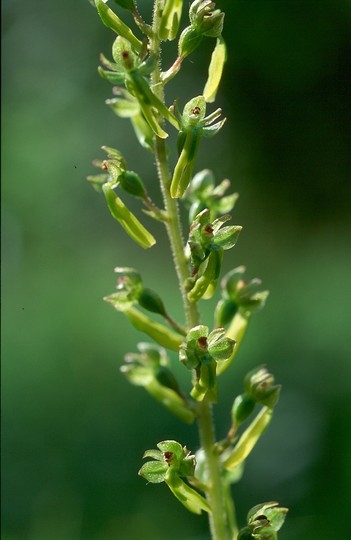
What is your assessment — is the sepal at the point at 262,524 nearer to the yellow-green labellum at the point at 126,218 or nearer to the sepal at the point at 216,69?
the yellow-green labellum at the point at 126,218

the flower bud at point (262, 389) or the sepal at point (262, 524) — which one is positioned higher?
the flower bud at point (262, 389)

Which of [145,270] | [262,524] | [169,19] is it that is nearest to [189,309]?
[262,524]

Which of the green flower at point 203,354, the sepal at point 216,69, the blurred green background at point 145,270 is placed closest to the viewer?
the green flower at point 203,354

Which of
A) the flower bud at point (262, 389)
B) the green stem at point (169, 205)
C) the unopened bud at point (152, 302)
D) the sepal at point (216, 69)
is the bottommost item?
the flower bud at point (262, 389)

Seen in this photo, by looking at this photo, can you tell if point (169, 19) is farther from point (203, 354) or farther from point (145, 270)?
point (145, 270)

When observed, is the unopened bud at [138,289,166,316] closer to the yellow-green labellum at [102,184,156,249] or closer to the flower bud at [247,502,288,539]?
the yellow-green labellum at [102,184,156,249]

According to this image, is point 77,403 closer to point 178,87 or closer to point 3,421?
point 3,421

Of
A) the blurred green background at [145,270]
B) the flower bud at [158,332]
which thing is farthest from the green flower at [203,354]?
the blurred green background at [145,270]

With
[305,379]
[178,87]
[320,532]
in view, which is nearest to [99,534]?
[320,532]
